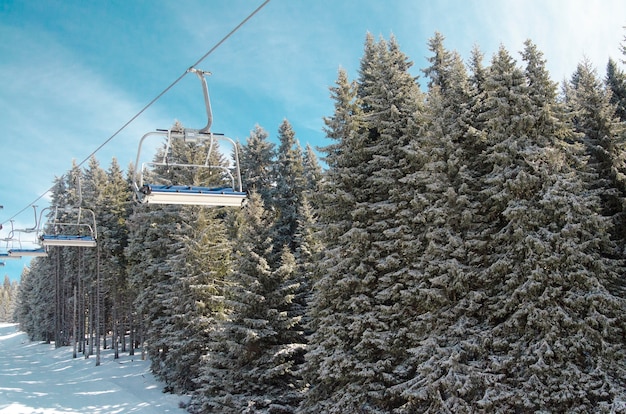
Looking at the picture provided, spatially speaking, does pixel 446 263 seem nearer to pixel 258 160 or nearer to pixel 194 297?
pixel 194 297

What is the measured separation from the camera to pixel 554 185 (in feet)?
43.1

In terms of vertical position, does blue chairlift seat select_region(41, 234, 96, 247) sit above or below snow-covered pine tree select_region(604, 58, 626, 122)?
below

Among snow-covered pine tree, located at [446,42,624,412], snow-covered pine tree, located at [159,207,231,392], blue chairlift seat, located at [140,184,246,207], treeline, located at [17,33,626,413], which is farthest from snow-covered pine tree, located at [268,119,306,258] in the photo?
blue chairlift seat, located at [140,184,246,207]

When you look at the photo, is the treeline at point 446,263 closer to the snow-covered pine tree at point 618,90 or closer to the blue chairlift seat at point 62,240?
the snow-covered pine tree at point 618,90

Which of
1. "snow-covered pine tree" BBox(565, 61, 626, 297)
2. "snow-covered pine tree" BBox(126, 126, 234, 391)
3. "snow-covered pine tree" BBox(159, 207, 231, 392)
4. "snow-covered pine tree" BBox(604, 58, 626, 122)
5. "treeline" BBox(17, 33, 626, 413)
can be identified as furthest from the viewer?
"snow-covered pine tree" BBox(126, 126, 234, 391)

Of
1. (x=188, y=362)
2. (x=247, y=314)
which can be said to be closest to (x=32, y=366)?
(x=188, y=362)

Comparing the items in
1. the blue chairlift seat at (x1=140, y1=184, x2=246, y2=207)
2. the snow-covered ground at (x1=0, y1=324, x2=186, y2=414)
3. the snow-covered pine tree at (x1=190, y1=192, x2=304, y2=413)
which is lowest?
the snow-covered ground at (x1=0, y1=324, x2=186, y2=414)

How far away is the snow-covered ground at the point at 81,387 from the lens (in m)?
22.3

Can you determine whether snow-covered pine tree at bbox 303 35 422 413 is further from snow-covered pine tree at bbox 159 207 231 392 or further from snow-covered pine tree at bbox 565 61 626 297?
snow-covered pine tree at bbox 159 207 231 392

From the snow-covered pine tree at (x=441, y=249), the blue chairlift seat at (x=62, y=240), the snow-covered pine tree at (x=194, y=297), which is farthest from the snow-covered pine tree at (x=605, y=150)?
the blue chairlift seat at (x=62, y=240)

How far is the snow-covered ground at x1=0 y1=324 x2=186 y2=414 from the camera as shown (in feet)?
73.1

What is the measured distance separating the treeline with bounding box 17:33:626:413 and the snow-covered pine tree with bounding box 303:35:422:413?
78 millimetres

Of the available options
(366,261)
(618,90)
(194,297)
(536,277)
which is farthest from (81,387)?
(618,90)

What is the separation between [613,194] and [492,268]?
5.12 meters
